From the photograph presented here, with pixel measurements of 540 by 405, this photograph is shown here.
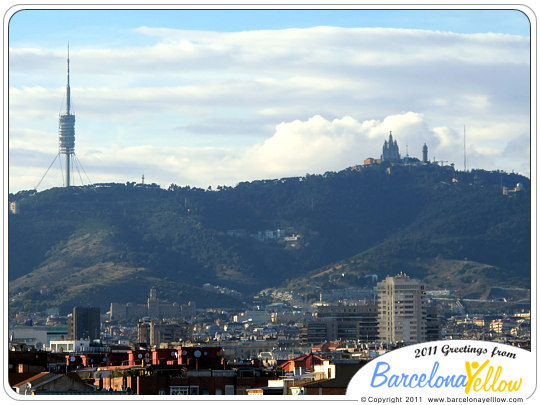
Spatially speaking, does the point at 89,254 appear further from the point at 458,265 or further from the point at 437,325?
the point at 437,325

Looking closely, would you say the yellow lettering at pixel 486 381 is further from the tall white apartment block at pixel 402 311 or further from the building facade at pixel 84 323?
the tall white apartment block at pixel 402 311

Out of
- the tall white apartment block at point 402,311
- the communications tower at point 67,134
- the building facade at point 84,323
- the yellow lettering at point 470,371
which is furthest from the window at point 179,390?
the communications tower at point 67,134

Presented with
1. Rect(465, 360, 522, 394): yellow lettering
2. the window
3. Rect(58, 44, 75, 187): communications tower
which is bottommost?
the window

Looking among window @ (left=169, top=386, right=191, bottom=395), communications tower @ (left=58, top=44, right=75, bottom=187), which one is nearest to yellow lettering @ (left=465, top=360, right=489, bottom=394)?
window @ (left=169, top=386, right=191, bottom=395)

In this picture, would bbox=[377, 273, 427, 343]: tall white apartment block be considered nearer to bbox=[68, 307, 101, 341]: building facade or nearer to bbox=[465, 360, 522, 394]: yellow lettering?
bbox=[68, 307, 101, 341]: building facade

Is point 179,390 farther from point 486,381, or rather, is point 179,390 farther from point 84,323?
point 84,323

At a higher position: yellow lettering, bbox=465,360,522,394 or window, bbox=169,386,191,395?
yellow lettering, bbox=465,360,522,394

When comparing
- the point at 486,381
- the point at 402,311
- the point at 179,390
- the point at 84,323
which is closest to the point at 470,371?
the point at 486,381

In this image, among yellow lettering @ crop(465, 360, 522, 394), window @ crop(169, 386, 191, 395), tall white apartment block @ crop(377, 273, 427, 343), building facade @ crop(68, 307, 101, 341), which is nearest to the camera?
yellow lettering @ crop(465, 360, 522, 394)
